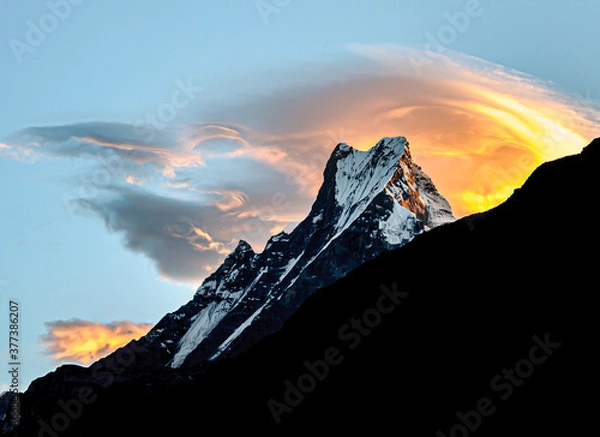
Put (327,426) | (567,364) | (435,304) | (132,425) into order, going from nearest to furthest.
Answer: (567,364) → (327,426) → (435,304) → (132,425)

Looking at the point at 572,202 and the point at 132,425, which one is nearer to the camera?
the point at 572,202

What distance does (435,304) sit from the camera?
104 metres

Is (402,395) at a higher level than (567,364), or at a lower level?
higher

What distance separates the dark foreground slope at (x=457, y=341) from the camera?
77.0m

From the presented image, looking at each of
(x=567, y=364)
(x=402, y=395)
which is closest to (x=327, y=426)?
(x=402, y=395)

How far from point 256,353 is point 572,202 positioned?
64.8 metres

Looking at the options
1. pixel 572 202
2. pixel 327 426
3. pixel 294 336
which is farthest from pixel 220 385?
pixel 572 202

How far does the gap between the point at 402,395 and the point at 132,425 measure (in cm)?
7768

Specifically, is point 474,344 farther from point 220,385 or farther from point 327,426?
point 220,385

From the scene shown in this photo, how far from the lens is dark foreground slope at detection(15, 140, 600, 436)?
77000 millimetres

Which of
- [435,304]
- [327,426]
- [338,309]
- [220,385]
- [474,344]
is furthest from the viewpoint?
[220,385]

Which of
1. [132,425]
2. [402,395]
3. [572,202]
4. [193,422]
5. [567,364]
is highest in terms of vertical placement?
[132,425]

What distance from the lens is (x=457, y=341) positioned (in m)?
93.4

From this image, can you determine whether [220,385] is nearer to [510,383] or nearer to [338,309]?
[338,309]
